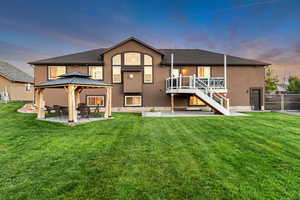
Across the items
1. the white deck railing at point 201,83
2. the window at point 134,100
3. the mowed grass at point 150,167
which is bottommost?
the mowed grass at point 150,167

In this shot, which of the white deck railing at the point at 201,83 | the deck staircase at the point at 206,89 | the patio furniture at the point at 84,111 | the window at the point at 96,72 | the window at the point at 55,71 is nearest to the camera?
the patio furniture at the point at 84,111

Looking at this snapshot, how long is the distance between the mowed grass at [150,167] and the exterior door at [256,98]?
11233mm

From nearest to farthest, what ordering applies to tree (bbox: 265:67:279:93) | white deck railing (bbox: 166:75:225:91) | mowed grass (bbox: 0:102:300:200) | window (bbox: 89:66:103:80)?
mowed grass (bbox: 0:102:300:200) < white deck railing (bbox: 166:75:225:91) < window (bbox: 89:66:103:80) < tree (bbox: 265:67:279:93)

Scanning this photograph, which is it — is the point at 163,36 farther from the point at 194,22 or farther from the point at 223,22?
the point at 223,22

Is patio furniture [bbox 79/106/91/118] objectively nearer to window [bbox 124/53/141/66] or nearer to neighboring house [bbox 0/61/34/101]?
window [bbox 124/53/141/66]

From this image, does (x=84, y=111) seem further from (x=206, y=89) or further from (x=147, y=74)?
(x=206, y=89)

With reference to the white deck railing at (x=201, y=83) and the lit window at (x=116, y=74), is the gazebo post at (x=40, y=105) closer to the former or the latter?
the lit window at (x=116, y=74)

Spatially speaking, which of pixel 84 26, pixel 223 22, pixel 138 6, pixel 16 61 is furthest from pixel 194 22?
pixel 16 61

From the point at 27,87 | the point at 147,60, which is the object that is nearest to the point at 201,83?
the point at 147,60

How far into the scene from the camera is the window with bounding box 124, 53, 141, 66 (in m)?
15.0

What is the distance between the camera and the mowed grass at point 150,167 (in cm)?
260

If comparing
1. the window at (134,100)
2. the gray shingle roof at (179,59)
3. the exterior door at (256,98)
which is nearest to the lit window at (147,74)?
the gray shingle roof at (179,59)

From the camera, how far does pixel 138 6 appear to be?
60.5ft

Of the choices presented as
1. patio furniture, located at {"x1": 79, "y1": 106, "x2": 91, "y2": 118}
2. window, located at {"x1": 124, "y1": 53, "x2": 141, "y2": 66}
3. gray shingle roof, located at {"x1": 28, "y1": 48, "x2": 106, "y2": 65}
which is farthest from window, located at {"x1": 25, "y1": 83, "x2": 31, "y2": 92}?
patio furniture, located at {"x1": 79, "y1": 106, "x2": 91, "y2": 118}
